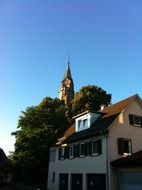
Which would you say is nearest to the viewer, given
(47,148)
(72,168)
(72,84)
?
(72,168)

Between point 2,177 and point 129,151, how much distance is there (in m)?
36.7

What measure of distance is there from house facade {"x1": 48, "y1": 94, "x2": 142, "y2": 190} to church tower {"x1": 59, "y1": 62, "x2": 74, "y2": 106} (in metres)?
57.5

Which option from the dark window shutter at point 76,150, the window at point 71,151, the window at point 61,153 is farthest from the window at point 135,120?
the window at point 61,153

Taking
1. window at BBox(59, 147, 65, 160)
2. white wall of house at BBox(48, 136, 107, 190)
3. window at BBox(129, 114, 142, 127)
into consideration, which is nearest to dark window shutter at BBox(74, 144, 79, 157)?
white wall of house at BBox(48, 136, 107, 190)

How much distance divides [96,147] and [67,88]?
67874 millimetres

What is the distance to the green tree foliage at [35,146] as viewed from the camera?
35.0m

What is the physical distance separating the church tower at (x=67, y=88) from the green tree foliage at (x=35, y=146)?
45.1 metres

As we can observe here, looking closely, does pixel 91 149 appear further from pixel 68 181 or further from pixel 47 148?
pixel 47 148

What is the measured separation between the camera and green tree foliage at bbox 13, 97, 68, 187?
115ft

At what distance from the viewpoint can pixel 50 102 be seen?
4991 centimetres

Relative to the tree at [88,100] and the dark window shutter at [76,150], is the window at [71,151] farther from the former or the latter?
the tree at [88,100]

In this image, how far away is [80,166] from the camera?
26.1 meters

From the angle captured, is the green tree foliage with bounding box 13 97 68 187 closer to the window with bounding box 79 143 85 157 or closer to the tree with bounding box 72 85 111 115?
the tree with bounding box 72 85 111 115

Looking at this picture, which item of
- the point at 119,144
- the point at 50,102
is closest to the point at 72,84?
the point at 50,102
